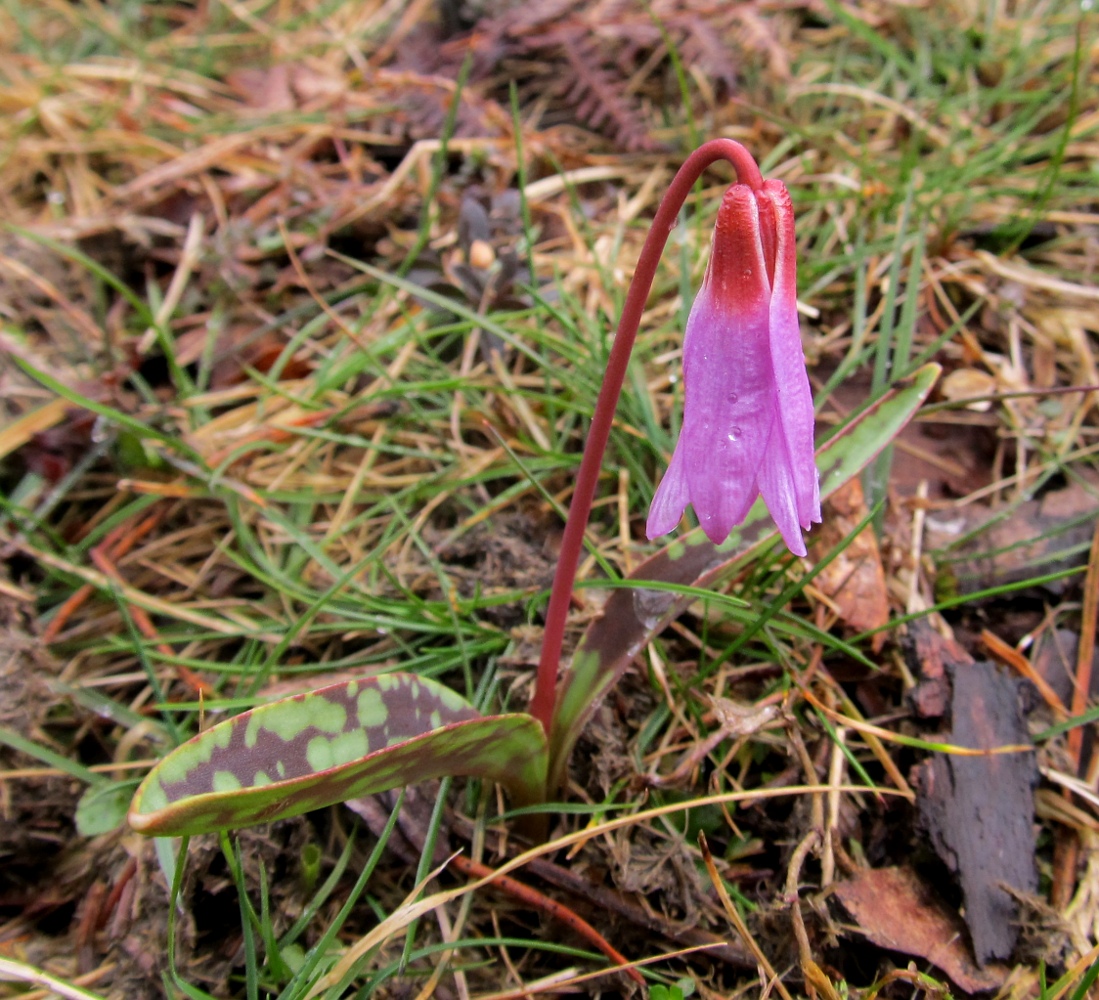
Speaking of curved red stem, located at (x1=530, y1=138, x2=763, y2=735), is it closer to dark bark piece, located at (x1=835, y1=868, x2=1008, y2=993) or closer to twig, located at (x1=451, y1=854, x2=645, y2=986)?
twig, located at (x1=451, y1=854, x2=645, y2=986)

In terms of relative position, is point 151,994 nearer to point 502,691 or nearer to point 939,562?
point 502,691

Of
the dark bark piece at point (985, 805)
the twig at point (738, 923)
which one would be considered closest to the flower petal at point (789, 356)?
the twig at point (738, 923)

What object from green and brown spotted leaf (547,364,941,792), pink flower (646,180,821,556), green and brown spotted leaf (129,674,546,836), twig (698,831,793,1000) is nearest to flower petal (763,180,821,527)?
pink flower (646,180,821,556)

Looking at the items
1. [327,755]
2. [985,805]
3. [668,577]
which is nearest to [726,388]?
[668,577]

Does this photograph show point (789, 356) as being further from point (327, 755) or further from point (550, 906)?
point (550, 906)

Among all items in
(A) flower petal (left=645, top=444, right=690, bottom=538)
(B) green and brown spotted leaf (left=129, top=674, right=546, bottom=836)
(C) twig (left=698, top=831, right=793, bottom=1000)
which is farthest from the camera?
(C) twig (left=698, top=831, right=793, bottom=1000)

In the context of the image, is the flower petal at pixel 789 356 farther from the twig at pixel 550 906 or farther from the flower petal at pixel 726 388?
the twig at pixel 550 906
